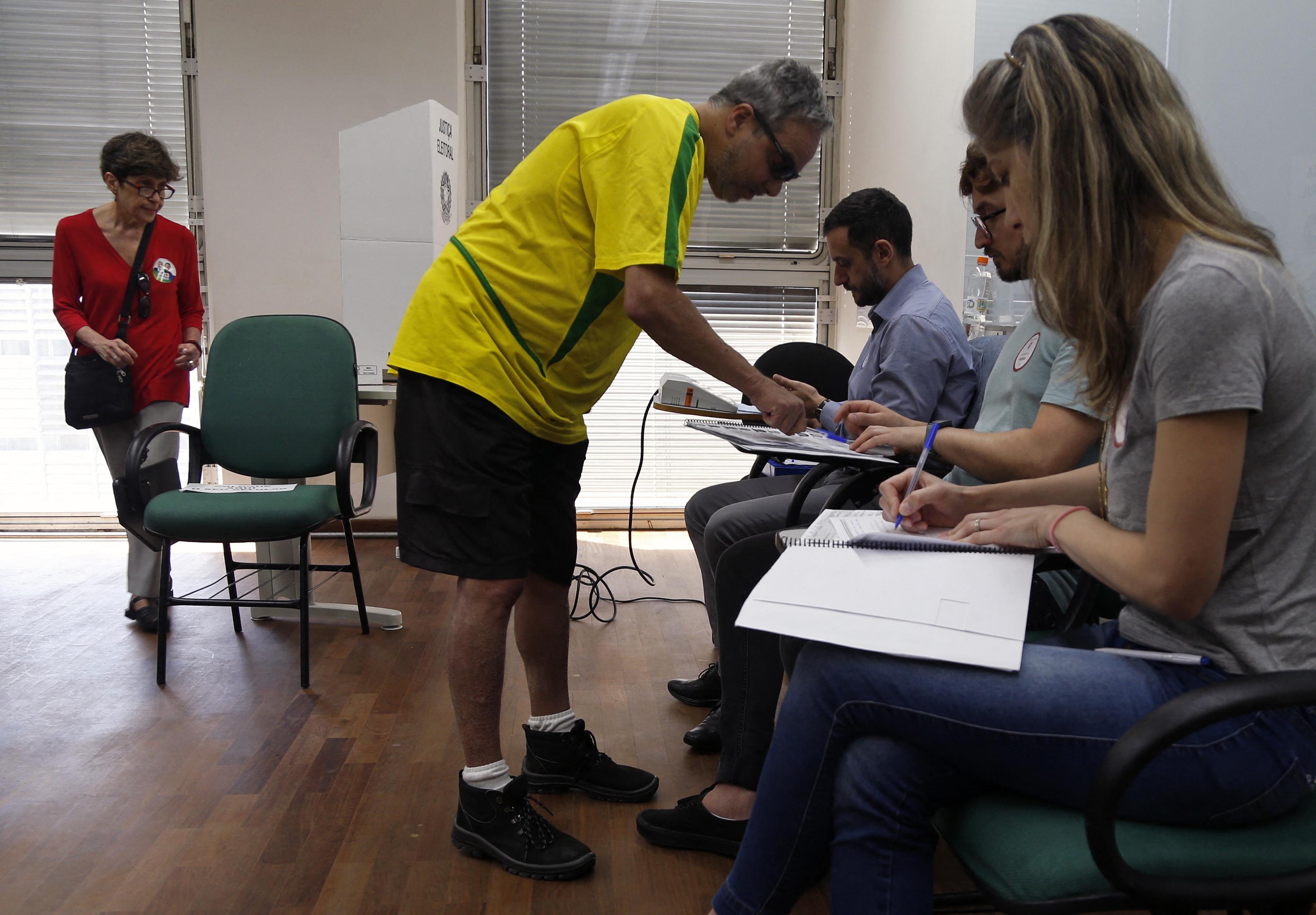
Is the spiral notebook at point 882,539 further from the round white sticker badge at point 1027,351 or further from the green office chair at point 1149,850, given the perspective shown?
the round white sticker badge at point 1027,351

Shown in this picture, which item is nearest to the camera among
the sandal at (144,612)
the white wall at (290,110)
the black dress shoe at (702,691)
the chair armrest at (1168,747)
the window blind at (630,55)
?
the chair armrest at (1168,747)

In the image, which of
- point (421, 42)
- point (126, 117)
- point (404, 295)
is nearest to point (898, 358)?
point (404, 295)

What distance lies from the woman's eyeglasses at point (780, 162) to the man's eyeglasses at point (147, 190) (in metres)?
2.19

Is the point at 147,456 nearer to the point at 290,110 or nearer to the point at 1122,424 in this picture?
the point at 290,110

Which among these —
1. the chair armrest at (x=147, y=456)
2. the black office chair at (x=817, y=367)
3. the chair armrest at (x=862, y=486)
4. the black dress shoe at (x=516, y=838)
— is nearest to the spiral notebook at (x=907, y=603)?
the chair armrest at (x=862, y=486)

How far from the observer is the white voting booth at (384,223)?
345 cm

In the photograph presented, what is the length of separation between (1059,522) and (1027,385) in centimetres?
56

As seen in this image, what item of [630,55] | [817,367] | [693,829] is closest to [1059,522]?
Answer: [693,829]

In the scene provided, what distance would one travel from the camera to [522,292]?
1542mm

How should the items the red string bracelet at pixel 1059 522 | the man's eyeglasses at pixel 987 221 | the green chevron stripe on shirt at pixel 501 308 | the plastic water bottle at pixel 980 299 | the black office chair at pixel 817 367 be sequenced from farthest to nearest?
the black office chair at pixel 817 367, the plastic water bottle at pixel 980 299, the man's eyeglasses at pixel 987 221, the green chevron stripe on shirt at pixel 501 308, the red string bracelet at pixel 1059 522

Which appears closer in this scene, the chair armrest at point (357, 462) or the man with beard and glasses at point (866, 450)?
the man with beard and glasses at point (866, 450)

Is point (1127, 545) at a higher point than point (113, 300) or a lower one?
lower

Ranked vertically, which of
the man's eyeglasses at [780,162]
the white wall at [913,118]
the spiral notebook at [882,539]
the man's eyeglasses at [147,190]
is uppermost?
the white wall at [913,118]

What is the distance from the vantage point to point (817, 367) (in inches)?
114
